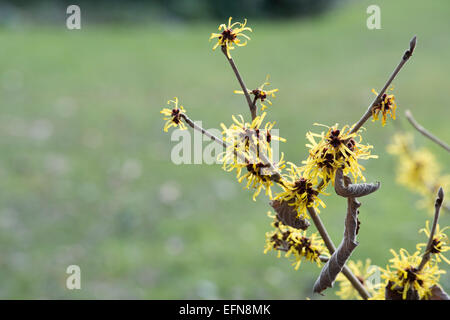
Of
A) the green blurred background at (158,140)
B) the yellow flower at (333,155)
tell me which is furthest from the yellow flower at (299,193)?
the green blurred background at (158,140)

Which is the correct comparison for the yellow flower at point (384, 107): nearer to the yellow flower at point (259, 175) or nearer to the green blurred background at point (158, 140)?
the yellow flower at point (259, 175)

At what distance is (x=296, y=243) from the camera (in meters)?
0.77

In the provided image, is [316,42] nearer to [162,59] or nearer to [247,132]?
[162,59]

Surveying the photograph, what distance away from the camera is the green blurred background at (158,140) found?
3283 mm

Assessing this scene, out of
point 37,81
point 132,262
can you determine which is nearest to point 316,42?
point 37,81

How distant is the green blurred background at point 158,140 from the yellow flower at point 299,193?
2.26m

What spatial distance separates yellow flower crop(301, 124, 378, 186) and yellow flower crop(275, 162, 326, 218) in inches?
0.5

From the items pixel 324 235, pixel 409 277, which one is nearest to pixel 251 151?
pixel 324 235

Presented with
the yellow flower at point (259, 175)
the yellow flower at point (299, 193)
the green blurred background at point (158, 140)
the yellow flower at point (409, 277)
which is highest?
the green blurred background at point (158, 140)

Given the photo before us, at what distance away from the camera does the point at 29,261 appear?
10.8 feet

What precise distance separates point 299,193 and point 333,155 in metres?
0.07

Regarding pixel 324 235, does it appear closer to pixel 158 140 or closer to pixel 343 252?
pixel 343 252

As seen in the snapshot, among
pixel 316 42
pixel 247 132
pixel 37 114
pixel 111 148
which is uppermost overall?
pixel 316 42
